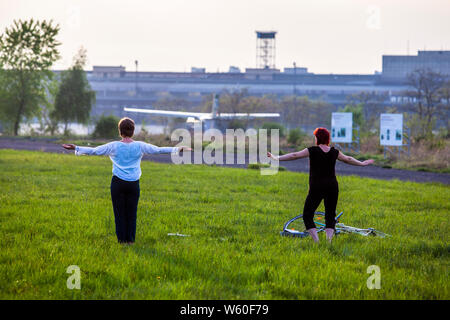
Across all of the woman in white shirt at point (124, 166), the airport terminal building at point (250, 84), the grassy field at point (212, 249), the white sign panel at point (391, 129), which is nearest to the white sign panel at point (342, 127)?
the white sign panel at point (391, 129)

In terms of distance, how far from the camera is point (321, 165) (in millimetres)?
7199

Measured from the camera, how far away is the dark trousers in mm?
6871

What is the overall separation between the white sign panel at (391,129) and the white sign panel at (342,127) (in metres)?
3.14

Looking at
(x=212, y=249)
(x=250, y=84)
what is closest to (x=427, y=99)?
(x=212, y=249)

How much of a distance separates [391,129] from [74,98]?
31928 mm

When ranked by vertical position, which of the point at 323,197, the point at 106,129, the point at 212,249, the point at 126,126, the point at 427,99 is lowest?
the point at 212,249

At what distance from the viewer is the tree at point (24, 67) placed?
51.6 meters

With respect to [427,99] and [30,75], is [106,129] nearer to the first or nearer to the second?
[30,75]

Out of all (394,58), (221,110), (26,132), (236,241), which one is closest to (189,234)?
(236,241)

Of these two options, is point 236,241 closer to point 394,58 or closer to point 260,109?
point 260,109

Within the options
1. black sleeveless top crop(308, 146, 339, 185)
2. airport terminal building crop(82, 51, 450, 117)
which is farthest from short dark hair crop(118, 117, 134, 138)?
airport terminal building crop(82, 51, 450, 117)

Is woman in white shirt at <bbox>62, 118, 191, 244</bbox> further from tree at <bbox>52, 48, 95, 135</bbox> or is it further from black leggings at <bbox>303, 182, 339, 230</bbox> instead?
tree at <bbox>52, 48, 95, 135</bbox>

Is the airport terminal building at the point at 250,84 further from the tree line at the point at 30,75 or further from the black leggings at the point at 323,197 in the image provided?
the black leggings at the point at 323,197

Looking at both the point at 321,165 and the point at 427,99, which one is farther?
the point at 427,99
